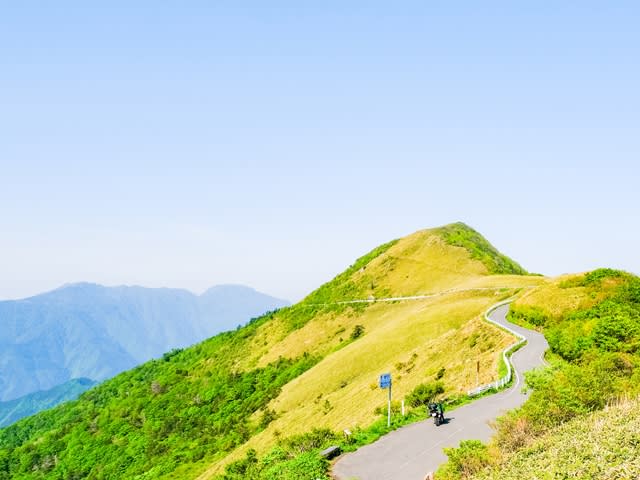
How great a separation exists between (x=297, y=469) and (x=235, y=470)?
404 inches

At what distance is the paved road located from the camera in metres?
20.5

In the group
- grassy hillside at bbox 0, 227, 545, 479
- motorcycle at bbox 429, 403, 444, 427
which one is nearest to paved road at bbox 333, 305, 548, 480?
motorcycle at bbox 429, 403, 444, 427

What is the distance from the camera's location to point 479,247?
109062 millimetres

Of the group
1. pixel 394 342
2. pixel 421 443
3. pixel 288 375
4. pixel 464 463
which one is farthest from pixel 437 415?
pixel 288 375

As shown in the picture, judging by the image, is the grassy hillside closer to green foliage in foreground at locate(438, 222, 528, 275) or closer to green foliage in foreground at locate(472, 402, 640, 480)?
green foliage in foreground at locate(438, 222, 528, 275)

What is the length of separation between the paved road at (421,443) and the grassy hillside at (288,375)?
201 inches

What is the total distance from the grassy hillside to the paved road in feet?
16.8

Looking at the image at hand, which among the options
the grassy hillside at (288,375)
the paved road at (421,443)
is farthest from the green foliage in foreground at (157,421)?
the paved road at (421,443)

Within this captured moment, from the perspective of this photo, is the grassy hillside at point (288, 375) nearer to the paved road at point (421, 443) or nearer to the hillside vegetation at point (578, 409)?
the paved road at point (421, 443)

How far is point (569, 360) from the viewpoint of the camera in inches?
1233

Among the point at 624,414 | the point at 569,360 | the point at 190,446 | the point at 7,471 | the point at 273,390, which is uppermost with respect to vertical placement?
the point at 624,414

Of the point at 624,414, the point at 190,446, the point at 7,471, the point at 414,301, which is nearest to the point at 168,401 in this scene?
the point at 190,446

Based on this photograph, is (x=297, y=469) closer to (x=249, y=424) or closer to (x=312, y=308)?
(x=249, y=424)

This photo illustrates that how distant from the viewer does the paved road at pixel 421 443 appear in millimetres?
20453
